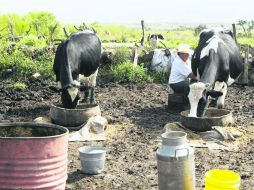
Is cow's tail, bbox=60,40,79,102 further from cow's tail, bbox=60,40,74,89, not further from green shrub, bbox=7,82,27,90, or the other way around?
green shrub, bbox=7,82,27,90

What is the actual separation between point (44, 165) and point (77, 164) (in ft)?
7.92

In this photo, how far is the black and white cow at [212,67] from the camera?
8398mm

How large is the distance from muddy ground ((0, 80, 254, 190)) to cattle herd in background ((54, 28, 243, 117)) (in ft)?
2.70

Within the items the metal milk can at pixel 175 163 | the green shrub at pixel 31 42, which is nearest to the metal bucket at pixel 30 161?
the metal milk can at pixel 175 163

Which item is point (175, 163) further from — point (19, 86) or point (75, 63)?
point (19, 86)

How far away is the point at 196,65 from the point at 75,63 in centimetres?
256

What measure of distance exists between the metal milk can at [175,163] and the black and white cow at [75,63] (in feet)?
13.9

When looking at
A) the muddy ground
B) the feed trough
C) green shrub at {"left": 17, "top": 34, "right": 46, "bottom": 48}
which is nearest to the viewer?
the muddy ground

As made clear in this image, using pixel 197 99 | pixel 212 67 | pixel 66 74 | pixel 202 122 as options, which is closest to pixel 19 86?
pixel 66 74

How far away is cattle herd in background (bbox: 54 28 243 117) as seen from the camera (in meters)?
8.59

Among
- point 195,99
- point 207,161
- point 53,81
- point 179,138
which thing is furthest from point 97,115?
point 53,81

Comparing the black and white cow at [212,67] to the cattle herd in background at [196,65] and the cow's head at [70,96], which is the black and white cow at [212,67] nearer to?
the cattle herd in background at [196,65]

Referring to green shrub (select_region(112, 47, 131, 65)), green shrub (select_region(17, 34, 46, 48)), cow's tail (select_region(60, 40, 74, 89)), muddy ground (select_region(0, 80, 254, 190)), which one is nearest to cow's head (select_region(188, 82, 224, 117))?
muddy ground (select_region(0, 80, 254, 190))

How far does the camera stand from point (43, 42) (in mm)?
17828
